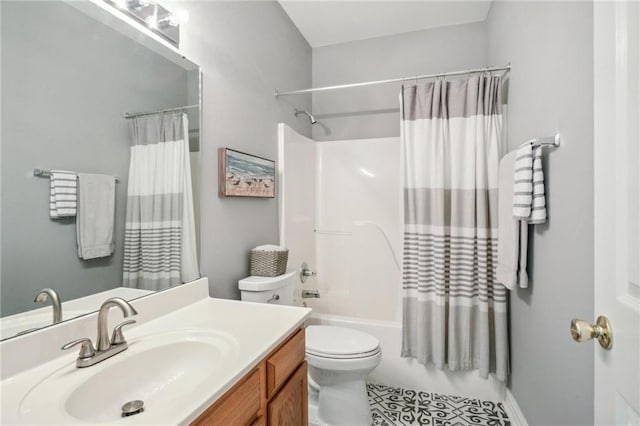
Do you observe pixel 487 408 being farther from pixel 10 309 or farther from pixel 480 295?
pixel 10 309

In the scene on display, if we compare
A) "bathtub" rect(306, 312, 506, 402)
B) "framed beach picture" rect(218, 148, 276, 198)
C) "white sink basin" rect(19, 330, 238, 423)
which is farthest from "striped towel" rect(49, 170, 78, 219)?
"bathtub" rect(306, 312, 506, 402)

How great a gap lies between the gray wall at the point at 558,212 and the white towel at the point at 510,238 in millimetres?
50

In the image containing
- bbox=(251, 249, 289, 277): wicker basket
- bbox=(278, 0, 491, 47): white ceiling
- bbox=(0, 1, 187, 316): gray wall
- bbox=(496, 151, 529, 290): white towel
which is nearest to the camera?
bbox=(0, 1, 187, 316): gray wall

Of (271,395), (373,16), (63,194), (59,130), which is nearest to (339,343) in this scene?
(271,395)

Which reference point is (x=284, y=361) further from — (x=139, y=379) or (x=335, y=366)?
(x=335, y=366)

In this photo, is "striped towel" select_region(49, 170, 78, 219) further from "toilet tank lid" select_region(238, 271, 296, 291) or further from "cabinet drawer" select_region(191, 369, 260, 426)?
"toilet tank lid" select_region(238, 271, 296, 291)

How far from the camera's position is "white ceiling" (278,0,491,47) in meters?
2.22

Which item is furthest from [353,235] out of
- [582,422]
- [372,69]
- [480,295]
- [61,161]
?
[61,161]

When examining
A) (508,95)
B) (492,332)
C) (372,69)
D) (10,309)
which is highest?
(372,69)

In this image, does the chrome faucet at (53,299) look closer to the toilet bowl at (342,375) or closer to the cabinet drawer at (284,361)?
the cabinet drawer at (284,361)

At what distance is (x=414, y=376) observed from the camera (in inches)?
82.4

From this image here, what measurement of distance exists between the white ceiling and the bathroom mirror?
1574mm

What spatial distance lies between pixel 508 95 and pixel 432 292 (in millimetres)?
1357

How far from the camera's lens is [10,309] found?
0.77 metres
